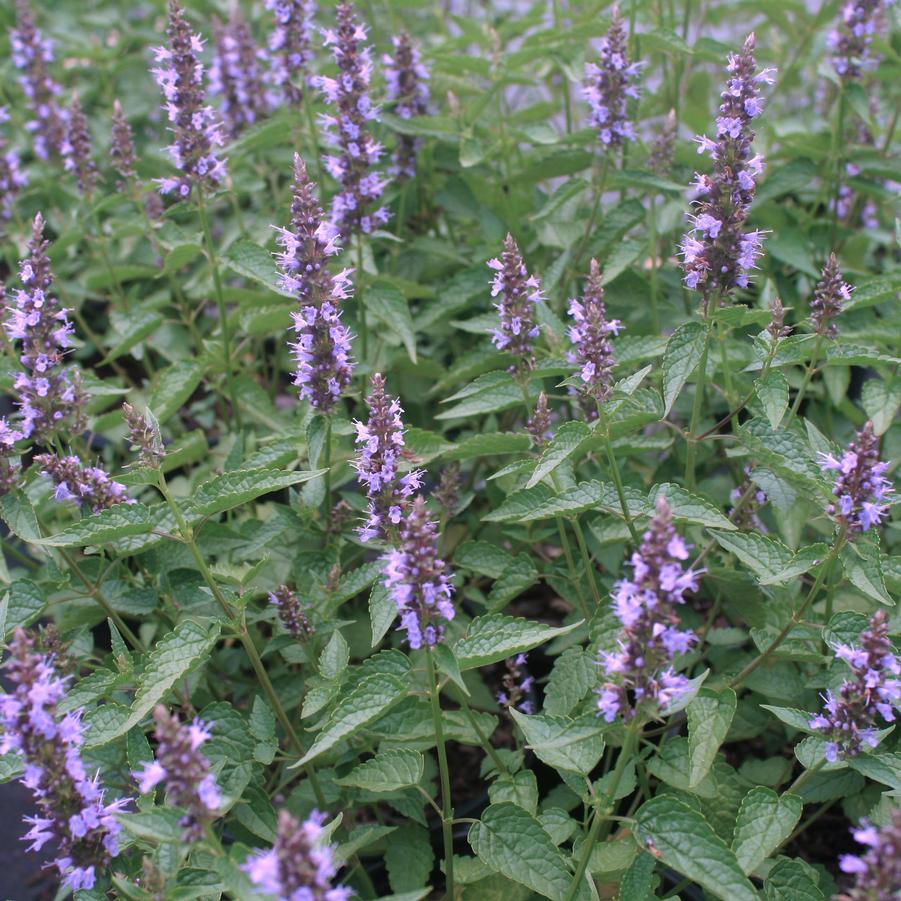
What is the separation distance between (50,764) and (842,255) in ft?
15.2

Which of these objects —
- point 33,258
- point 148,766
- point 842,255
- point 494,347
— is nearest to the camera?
point 148,766

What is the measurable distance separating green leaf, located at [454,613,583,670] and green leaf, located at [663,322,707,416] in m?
0.82

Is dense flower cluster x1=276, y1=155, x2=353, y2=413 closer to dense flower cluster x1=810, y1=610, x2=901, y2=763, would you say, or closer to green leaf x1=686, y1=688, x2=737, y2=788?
green leaf x1=686, y1=688, x2=737, y2=788

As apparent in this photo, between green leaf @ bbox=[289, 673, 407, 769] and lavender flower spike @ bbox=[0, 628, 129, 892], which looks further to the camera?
green leaf @ bbox=[289, 673, 407, 769]

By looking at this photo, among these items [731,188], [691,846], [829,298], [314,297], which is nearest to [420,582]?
[691,846]

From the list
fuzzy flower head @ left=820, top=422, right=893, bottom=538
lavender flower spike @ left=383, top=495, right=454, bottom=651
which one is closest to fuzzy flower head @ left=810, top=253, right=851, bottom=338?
fuzzy flower head @ left=820, top=422, right=893, bottom=538

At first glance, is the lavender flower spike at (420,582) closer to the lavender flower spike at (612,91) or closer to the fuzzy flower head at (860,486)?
the fuzzy flower head at (860,486)

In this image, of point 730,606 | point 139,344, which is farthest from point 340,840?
point 139,344

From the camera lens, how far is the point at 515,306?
340 cm

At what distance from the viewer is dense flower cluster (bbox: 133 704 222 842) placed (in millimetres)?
2121

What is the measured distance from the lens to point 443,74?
5.60 meters

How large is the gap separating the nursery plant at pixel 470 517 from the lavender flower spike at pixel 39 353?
0.05 feet

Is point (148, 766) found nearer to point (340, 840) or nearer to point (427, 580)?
point (427, 580)

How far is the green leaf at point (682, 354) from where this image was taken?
3172 mm
